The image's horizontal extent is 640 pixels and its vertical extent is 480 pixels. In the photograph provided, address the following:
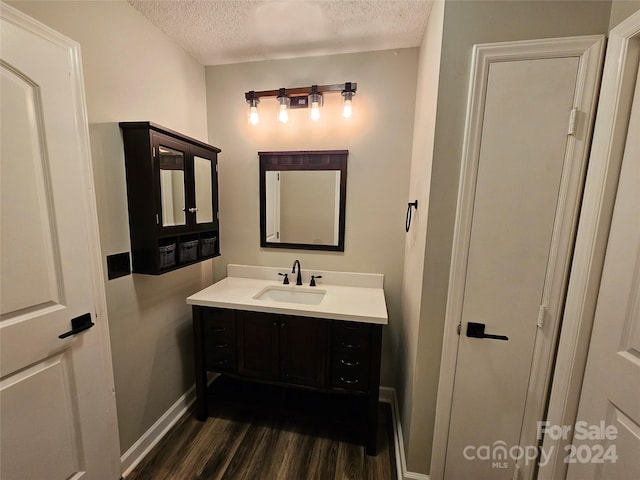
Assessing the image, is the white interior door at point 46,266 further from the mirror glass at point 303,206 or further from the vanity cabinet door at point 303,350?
the mirror glass at point 303,206

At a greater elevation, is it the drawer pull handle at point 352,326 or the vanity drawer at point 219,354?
the drawer pull handle at point 352,326

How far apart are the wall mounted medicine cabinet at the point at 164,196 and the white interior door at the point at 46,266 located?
219 mm

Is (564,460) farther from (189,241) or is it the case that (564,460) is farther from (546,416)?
(189,241)

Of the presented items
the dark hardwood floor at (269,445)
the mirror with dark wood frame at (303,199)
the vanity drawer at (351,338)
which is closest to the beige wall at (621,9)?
→ the mirror with dark wood frame at (303,199)

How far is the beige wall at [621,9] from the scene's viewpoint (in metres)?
0.88

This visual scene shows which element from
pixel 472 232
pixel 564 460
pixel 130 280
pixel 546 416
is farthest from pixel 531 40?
pixel 130 280

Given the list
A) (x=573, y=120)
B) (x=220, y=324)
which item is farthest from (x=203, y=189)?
(x=573, y=120)

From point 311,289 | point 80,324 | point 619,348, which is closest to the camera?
point 619,348

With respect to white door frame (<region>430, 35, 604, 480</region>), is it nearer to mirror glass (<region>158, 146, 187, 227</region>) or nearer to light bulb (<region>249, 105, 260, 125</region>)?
light bulb (<region>249, 105, 260, 125</region>)

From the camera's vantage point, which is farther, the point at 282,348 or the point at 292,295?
the point at 292,295

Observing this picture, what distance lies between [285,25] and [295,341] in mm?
1921

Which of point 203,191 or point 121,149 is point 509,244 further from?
point 121,149

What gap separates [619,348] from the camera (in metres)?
0.92

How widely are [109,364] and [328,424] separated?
1.37 meters
